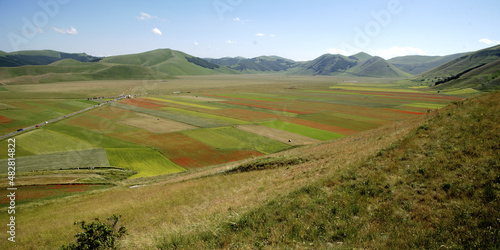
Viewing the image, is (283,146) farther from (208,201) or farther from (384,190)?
(384,190)

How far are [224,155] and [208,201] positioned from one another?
2935 centimetres

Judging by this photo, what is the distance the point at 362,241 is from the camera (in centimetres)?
989

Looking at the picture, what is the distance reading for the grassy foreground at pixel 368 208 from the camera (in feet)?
32.6

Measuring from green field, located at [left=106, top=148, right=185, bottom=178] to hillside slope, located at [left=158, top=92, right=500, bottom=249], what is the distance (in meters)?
34.2

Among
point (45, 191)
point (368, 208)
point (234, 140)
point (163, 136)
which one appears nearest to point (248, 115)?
point (234, 140)

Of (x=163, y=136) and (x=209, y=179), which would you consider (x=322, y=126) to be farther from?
(x=209, y=179)

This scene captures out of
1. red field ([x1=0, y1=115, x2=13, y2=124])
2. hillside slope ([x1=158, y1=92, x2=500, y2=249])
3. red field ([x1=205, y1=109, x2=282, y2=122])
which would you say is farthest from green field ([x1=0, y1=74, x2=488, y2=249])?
red field ([x1=205, y1=109, x2=282, y2=122])

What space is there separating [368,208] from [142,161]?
46.2 meters

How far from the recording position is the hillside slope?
31.3 ft

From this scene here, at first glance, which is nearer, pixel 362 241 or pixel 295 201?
pixel 362 241

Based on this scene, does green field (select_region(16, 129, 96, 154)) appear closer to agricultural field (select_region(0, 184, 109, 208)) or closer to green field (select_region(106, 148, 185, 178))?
green field (select_region(106, 148, 185, 178))

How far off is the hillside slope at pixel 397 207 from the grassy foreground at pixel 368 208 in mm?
44

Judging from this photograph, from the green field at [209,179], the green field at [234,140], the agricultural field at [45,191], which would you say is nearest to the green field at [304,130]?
the green field at [209,179]

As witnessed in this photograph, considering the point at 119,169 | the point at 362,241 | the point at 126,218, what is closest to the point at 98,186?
the point at 119,169
